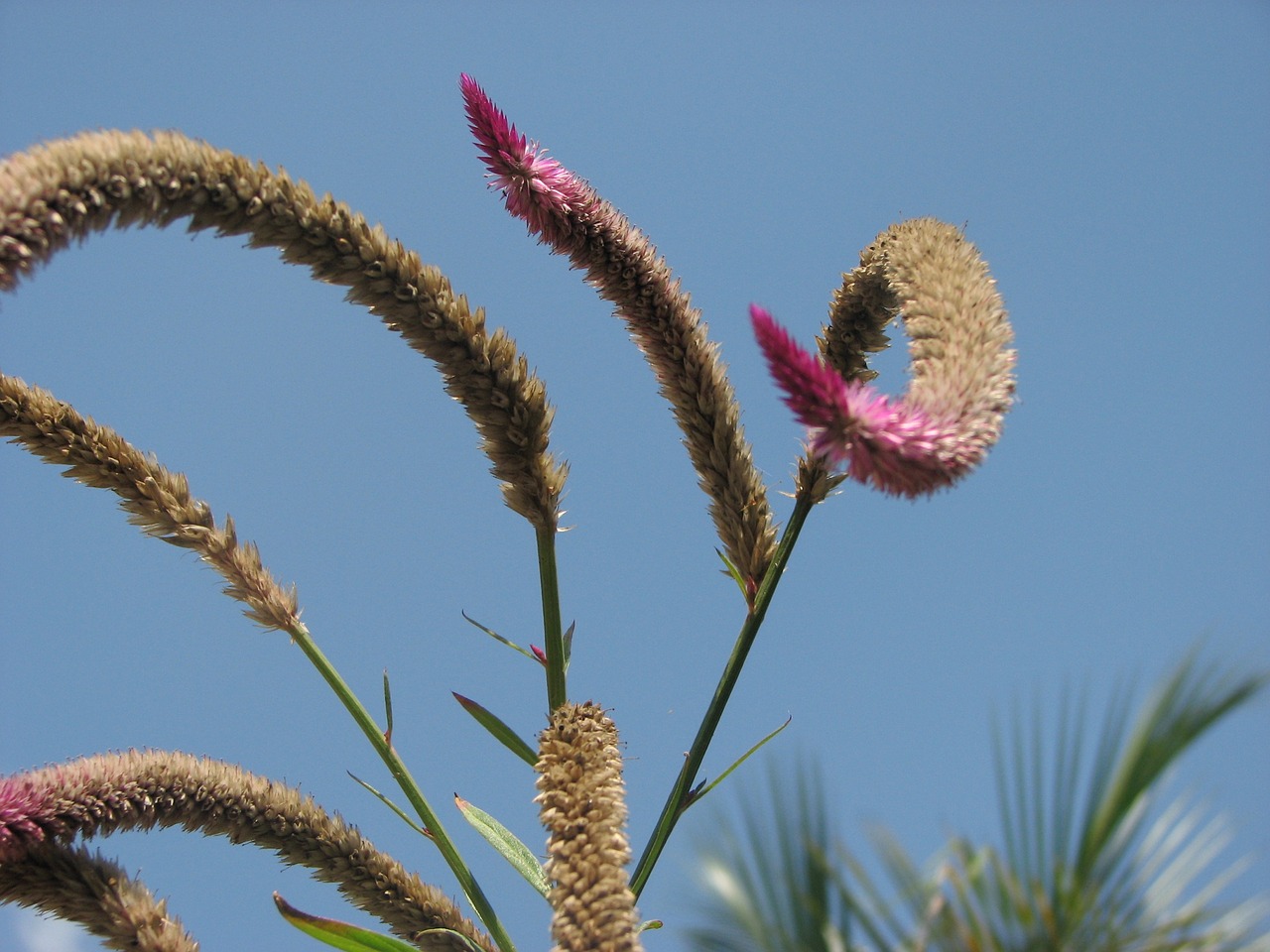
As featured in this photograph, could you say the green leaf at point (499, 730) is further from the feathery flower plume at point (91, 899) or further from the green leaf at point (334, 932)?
the feathery flower plume at point (91, 899)

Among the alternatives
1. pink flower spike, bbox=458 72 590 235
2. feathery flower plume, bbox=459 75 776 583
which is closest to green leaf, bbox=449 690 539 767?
feathery flower plume, bbox=459 75 776 583

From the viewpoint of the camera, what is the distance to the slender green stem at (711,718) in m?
2.56

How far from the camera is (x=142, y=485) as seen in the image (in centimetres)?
265

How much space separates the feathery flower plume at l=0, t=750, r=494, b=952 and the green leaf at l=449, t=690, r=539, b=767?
437 millimetres

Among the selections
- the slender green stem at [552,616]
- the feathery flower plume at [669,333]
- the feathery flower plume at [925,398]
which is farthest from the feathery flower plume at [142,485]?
the feathery flower plume at [925,398]

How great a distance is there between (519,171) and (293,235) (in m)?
0.68

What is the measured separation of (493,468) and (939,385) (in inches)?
45.3

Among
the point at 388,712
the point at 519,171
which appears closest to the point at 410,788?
the point at 388,712

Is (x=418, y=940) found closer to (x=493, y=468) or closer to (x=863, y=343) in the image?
(x=493, y=468)

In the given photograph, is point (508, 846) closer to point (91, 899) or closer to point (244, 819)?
point (244, 819)

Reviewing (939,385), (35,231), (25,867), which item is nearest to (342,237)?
(35,231)

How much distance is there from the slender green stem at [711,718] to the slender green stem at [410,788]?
1.21 ft

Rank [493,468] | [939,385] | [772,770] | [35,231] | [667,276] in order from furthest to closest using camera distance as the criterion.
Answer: [667,276]
[493,468]
[939,385]
[35,231]
[772,770]

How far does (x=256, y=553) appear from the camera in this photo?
2.82 m
